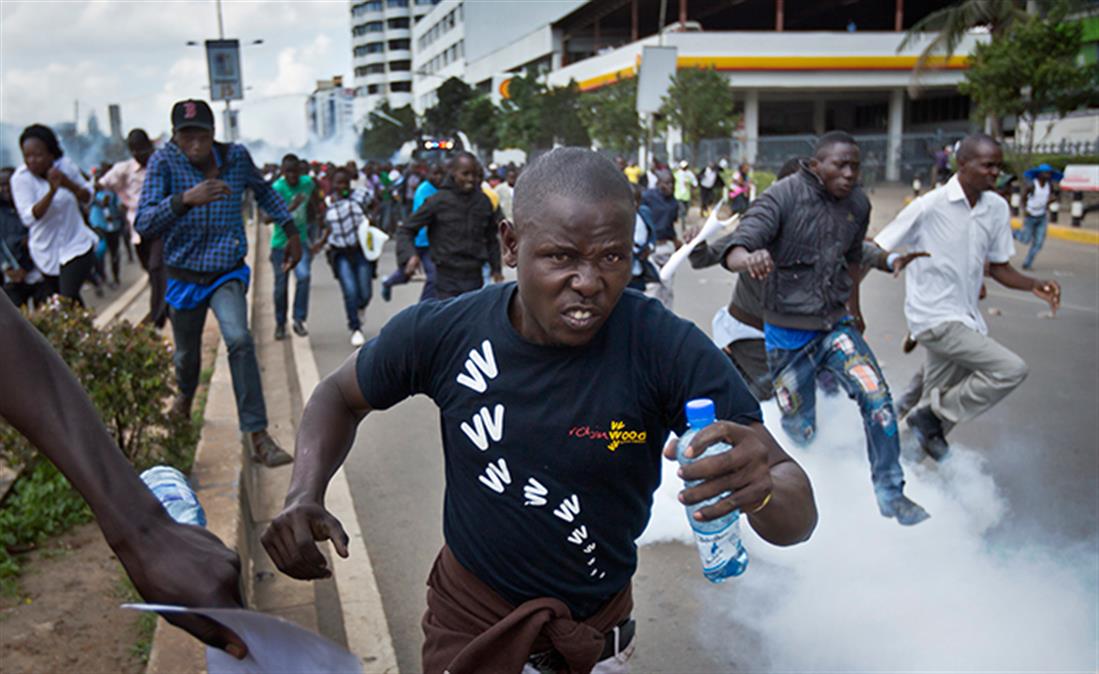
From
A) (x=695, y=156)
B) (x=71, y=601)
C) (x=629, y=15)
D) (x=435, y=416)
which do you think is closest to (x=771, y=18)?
(x=629, y=15)

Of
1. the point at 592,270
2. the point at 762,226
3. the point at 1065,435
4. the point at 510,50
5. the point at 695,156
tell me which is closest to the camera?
the point at 592,270

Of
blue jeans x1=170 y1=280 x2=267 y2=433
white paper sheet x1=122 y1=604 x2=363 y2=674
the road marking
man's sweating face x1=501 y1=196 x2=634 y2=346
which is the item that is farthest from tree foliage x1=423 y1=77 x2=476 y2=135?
white paper sheet x1=122 y1=604 x2=363 y2=674

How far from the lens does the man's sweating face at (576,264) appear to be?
1.99m

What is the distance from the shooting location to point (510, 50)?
2653 inches

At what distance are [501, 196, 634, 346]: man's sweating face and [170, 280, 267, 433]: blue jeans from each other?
149 inches

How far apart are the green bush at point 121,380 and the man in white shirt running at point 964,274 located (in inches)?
146

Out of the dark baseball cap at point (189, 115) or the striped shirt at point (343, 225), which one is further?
the striped shirt at point (343, 225)

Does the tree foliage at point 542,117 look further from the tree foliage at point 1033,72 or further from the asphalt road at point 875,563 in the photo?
the asphalt road at point 875,563

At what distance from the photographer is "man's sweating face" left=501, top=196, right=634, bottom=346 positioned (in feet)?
6.54

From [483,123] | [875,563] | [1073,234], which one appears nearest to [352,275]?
[875,563]

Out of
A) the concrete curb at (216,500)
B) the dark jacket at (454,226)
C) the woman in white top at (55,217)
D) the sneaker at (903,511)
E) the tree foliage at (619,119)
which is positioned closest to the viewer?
the concrete curb at (216,500)

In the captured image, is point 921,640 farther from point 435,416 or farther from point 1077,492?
point 435,416

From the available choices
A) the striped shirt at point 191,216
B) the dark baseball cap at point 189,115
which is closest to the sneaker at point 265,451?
the striped shirt at point 191,216

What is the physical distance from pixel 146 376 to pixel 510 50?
6518 cm
